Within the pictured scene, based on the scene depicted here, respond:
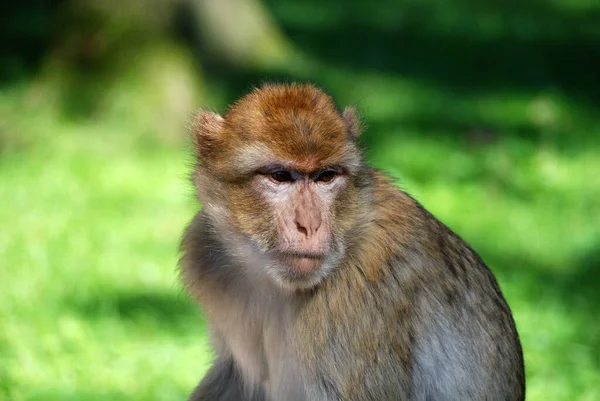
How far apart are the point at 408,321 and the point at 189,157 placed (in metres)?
1.45

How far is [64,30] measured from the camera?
10781 millimetres

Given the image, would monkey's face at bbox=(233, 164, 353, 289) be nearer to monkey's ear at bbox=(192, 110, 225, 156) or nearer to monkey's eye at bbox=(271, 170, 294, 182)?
monkey's eye at bbox=(271, 170, 294, 182)

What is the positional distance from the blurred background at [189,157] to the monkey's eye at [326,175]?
89 cm

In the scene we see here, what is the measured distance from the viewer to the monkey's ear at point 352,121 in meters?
4.87

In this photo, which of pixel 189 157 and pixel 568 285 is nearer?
pixel 189 157

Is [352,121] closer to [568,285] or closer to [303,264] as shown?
[303,264]

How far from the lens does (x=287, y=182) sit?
4.52 metres

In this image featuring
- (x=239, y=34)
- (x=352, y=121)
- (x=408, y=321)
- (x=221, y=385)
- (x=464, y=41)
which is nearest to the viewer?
(x=408, y=321)

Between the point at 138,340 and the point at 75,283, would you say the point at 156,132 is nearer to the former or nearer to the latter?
the point at 75,283

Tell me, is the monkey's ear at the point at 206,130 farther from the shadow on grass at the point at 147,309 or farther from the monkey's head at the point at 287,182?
the shadow on grass at the point at 147,309

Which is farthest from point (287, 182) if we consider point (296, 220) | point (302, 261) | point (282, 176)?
point (302, 261)

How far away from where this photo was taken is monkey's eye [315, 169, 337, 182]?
4577mm

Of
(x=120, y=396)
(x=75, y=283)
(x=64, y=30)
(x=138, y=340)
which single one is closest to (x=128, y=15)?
(x=64, y=30)

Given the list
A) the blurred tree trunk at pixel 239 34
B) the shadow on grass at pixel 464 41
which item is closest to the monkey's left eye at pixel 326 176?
the blurred tree trunk at pixel 239 34
